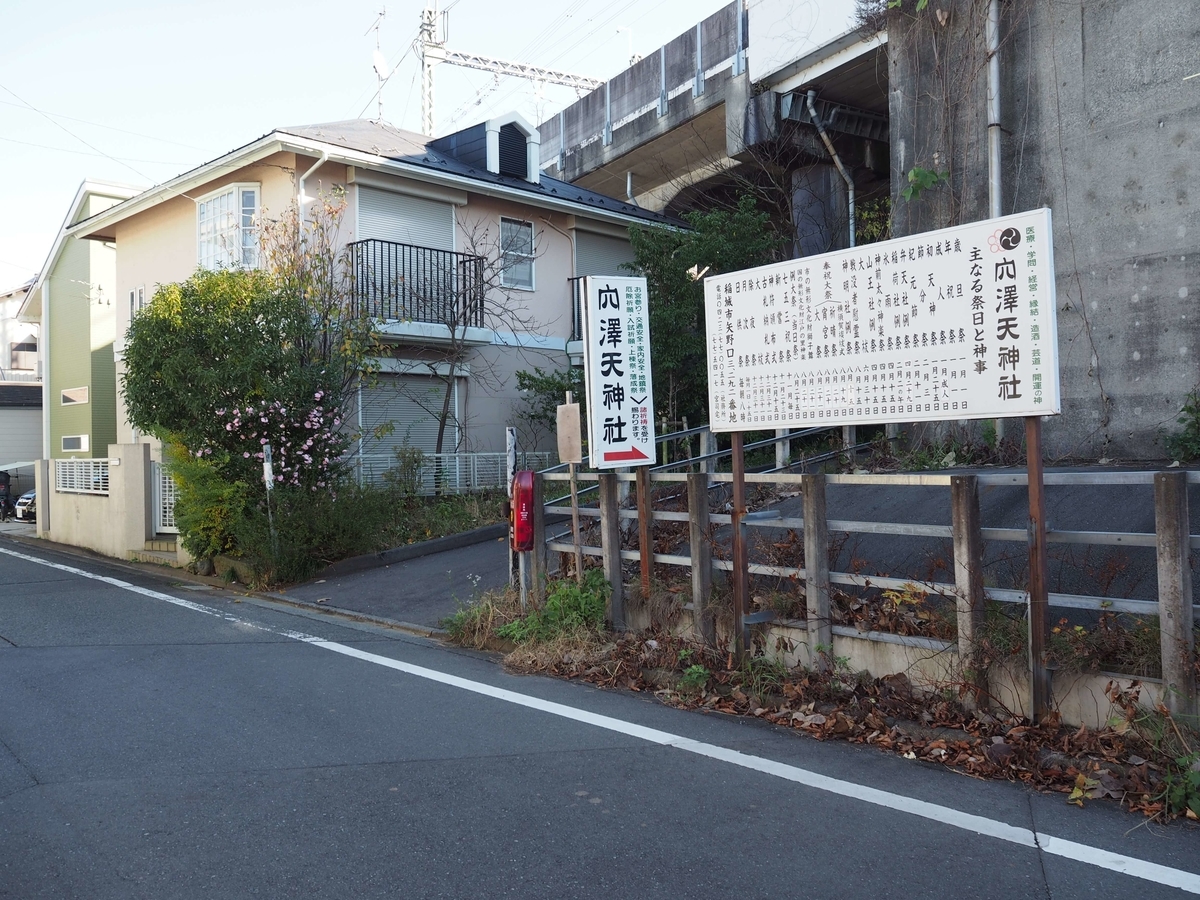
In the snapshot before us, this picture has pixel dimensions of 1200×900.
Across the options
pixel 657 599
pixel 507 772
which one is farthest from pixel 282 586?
pixel 507 772

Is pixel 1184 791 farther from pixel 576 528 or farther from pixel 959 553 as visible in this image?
pixel 576 528

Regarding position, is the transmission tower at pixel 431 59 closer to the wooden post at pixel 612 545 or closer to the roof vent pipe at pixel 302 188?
the roof vent pipe at pixel 302 188

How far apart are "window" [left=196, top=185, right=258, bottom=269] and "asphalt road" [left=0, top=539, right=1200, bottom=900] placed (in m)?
11.9

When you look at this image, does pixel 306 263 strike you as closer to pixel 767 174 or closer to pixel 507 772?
pixel 767 174

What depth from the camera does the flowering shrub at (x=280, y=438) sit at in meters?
12.9

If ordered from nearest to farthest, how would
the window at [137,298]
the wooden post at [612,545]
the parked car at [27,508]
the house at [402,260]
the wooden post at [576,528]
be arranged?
the wooden post at [612,545] < the wooden post at [576,528] < the house at [402,260] < the window at [137,298] < the parked car at [27,508]

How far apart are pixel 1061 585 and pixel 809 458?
5856 mm

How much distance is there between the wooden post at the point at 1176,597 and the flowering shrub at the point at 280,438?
10701 mm

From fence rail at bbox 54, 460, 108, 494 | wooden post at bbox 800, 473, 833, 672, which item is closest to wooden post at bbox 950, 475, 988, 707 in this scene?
wooden post at bbox 800, 473, 833, 672

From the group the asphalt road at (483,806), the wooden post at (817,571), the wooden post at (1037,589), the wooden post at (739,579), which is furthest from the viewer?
the wooden post at (739,579)

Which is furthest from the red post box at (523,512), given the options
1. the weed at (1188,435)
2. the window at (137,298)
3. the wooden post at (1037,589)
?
the window at (137,298)

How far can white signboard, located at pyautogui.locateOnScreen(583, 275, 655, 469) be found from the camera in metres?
7.91

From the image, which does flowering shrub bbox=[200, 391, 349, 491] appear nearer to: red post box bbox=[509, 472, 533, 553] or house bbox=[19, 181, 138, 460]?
red post box bbox=[509, 472, 533, 553]

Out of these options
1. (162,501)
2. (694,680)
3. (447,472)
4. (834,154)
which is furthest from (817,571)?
(162,501)
